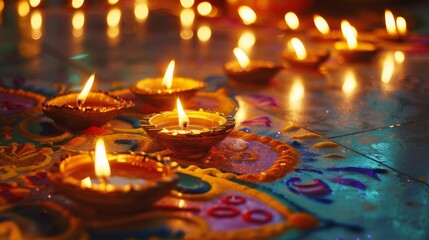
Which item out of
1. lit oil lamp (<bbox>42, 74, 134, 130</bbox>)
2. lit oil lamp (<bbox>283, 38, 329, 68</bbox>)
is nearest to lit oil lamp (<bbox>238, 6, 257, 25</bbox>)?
lit oil lamp (<bbox>283, 38, 329, 68</bbox>)

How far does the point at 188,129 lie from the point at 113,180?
17.5 inches

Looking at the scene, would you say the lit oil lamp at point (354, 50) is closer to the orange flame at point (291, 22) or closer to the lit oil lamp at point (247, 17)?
the orange flame at point (291, 22)

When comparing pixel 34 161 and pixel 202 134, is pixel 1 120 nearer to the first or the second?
pixel 34 161

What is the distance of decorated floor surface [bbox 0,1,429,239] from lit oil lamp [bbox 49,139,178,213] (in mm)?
53

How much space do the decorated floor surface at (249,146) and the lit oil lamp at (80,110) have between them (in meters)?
0.04

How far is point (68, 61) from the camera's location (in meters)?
2.97

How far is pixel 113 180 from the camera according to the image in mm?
1329

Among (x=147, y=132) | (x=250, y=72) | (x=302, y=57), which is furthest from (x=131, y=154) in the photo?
(x=302, y=57)

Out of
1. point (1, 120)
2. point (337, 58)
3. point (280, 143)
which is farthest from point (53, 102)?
point (337, 58)

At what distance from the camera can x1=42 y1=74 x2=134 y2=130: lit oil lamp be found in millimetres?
1784

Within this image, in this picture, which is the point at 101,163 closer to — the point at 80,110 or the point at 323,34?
the point at 80,110

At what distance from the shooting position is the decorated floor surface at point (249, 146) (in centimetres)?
126

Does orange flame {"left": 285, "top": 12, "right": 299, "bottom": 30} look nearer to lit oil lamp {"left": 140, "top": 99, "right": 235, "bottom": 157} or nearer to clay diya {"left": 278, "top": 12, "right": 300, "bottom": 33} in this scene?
clay diya {"left": 278, "top": 12, "right": 300, "bottom": 33}

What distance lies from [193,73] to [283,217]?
1.59 metres
